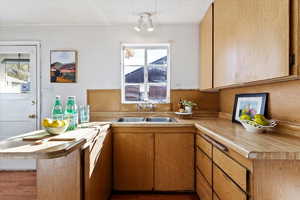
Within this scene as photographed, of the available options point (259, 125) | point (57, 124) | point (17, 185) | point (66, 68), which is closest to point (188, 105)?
point (259, 125)

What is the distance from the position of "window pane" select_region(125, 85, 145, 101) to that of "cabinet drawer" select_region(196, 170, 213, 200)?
54.9 inches

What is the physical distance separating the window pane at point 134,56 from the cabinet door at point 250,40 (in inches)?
48.2

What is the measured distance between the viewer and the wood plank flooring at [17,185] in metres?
2.24

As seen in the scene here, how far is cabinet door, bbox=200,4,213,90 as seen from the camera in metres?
2.26

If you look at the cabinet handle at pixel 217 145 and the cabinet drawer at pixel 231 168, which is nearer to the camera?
the cabinet drawer at pixel 231 168

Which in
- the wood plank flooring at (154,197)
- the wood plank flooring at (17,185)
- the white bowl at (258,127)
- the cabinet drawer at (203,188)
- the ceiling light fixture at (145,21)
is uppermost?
the ceiling light fixture at (145,21)

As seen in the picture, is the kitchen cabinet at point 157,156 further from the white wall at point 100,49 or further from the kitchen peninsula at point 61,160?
the white wall at point 100,49

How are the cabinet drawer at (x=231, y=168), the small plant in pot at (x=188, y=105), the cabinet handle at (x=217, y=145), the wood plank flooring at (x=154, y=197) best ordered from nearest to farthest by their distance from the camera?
1. the cabinet drawer at (x=231, y=168)
2. the cabinet handle at (x=217, y=145)
3. the wood plank flooring at (x=154, y=197)
4. the small plant in pot at (x=188, y=105)

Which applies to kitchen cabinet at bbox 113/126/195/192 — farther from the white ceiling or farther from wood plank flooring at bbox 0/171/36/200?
the white ceiling

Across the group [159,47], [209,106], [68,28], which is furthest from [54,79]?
[209,106]

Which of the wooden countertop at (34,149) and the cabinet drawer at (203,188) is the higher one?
the wooden countertop at (34,149)

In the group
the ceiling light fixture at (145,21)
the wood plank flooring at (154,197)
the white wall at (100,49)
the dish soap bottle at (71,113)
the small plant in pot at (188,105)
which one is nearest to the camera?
the dish soap bottle at (71,113)

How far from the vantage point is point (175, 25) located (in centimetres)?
288

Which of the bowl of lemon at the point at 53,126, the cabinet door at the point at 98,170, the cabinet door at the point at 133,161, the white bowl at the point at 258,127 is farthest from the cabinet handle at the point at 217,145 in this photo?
the bowl of lemon at the point at 53,126
